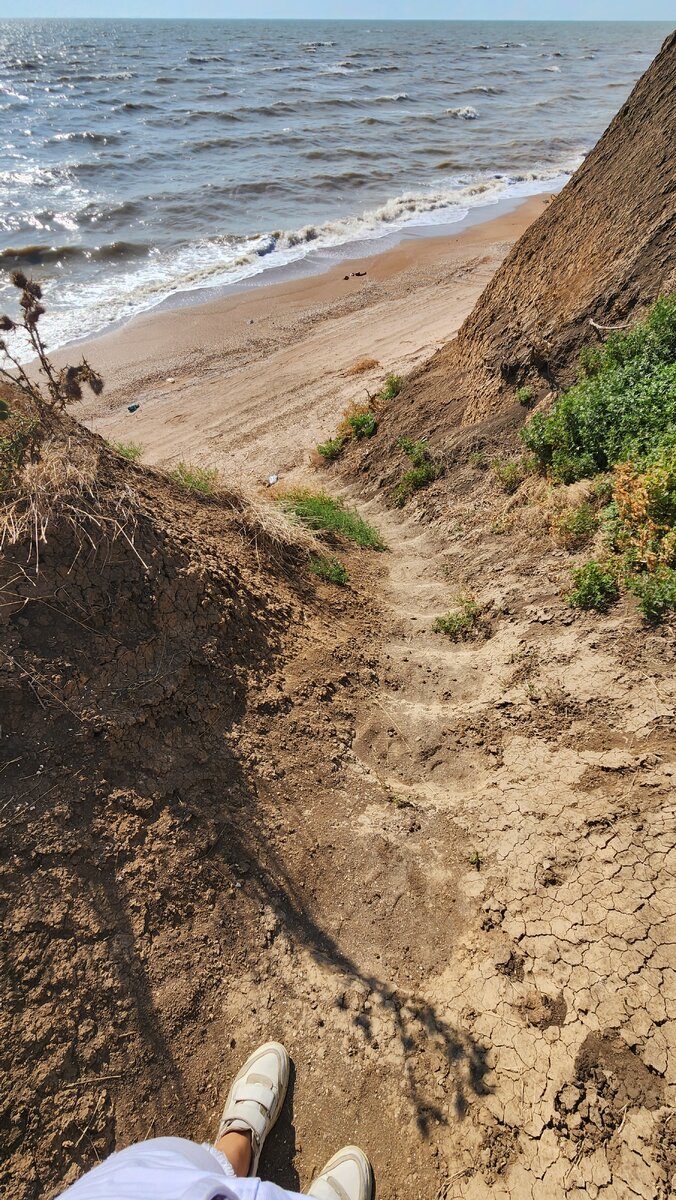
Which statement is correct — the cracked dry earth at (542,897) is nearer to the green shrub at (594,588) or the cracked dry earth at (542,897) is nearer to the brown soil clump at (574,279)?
the green shrub at (594,588)

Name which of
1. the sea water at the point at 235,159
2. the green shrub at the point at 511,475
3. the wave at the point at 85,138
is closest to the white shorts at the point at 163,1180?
the green shrub at the point at 511,475

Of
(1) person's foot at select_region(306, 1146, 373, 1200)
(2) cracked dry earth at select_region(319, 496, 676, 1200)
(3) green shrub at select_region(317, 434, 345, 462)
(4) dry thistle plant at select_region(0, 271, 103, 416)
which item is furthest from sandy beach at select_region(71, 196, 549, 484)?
(1) person's foot at select_region(306, 1146, 373, 1200)

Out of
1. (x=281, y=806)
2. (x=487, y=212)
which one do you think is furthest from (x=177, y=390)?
(x=487, y=212)

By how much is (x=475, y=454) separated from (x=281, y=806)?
4.84 m

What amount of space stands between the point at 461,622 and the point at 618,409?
2.34m

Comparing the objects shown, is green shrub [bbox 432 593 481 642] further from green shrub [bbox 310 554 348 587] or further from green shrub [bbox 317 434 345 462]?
green shrub [bbox 317 434 345 462]

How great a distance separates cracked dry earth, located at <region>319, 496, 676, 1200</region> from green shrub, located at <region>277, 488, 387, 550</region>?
2332mm

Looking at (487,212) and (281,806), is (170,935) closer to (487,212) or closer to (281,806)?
(281,806)

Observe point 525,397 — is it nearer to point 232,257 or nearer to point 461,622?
point 461,622

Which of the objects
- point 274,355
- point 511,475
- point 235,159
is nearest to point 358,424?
point 511,475

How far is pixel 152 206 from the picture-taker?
21641mm

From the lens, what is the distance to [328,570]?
18.7ft

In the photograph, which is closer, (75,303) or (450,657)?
(450,657)

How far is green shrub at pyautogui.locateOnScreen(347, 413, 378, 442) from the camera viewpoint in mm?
9039
